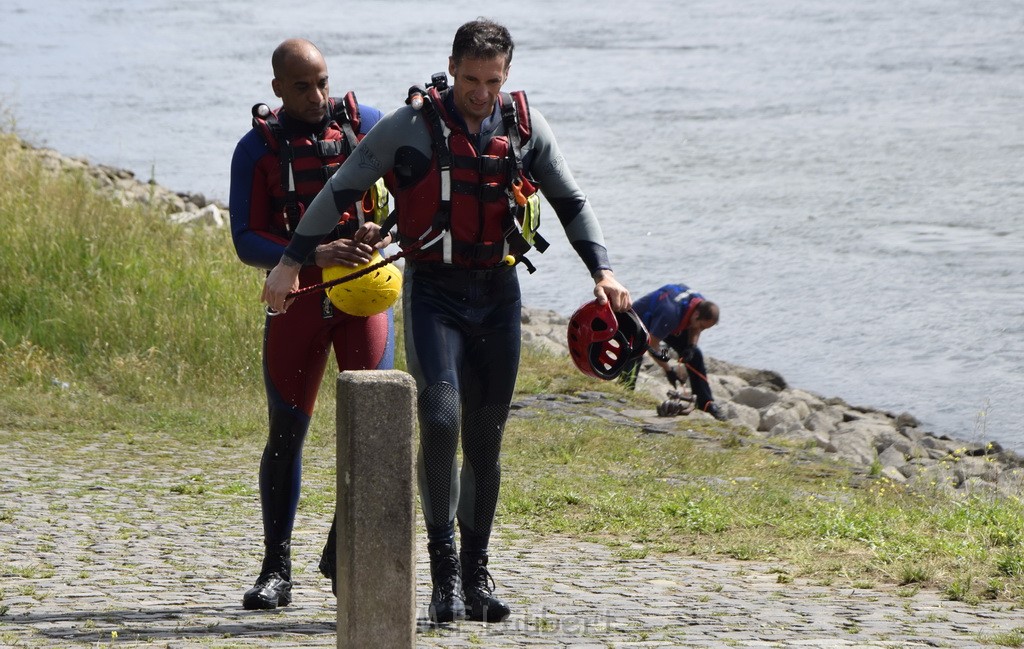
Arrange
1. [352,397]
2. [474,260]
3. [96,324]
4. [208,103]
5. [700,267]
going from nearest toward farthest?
[352,397] < [474,260] < [96,324] < [700,267] < [208,103]

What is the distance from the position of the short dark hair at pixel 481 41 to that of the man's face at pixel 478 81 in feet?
0.06

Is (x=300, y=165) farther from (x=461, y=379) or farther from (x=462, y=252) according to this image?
(x=461, y=379)

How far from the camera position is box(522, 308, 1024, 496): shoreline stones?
38.5 ft

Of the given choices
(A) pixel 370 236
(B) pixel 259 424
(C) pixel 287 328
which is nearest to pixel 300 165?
(A) pixel 370 236

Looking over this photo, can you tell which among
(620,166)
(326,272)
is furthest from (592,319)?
(620,166)

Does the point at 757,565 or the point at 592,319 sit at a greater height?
the point at 592,319

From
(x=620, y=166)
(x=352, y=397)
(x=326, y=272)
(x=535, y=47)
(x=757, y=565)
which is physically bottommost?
(x=757, y=565)

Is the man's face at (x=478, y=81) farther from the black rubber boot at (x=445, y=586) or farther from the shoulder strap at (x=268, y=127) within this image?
the black rubber boot at (x=445, y=586)

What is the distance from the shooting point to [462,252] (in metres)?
5.34

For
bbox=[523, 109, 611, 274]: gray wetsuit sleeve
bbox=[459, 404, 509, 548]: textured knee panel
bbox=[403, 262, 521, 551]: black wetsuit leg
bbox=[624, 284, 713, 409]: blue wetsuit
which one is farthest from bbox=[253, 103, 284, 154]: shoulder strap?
bbox=[624, 284, 713, 409]: blue wetsuit

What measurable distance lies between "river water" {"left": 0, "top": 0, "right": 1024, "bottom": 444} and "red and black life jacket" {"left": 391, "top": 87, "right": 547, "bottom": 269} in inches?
418

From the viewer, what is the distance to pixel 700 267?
70.7 ft

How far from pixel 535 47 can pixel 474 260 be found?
3527 cm

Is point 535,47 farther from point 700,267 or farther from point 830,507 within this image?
point 830,507
